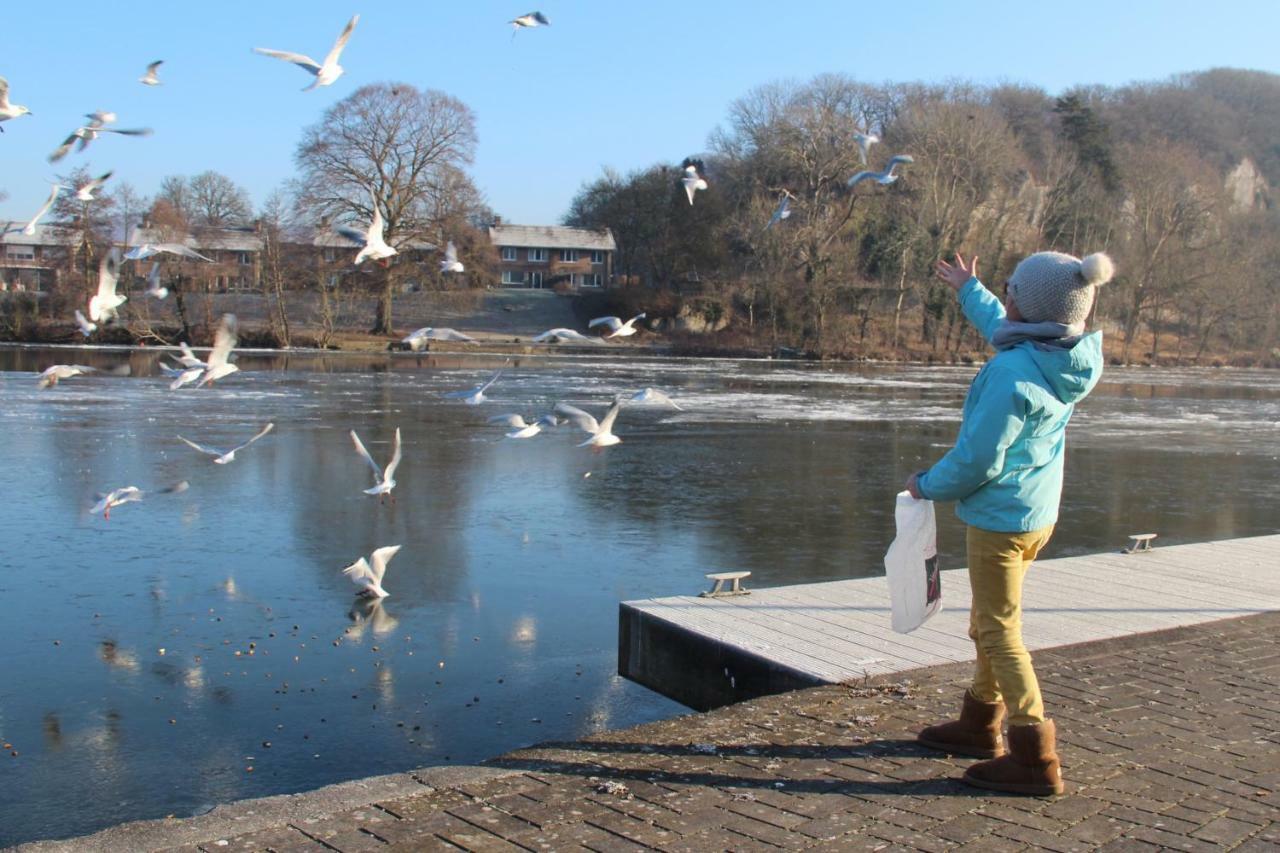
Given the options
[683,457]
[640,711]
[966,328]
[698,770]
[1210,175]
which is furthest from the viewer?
[1210,175]

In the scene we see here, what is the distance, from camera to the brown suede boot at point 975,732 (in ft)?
15.3

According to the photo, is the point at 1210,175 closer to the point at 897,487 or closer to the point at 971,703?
the point at 897,487

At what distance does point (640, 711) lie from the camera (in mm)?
6617

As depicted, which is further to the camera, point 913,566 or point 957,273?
point 957,273

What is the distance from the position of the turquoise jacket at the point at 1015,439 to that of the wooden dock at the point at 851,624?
5.67 ft

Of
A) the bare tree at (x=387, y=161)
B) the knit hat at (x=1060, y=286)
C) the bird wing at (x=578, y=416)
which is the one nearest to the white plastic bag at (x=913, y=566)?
the knit hat at (x=1060, y=286)

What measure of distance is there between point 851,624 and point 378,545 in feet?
16.5

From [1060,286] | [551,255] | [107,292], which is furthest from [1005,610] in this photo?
[551,255]

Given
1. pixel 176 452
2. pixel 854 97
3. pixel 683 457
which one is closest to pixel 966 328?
pixel 854 97

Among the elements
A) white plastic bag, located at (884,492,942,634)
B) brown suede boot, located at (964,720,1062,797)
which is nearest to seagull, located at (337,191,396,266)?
white plastic bag, located at (884,492,942,634)

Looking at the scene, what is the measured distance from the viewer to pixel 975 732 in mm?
4684

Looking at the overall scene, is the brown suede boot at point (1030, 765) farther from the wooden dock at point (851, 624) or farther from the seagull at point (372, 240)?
the seagull at point (372, 240)

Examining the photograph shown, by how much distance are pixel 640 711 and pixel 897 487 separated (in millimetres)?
8992

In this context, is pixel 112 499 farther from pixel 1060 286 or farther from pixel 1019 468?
pixel 1060 286
